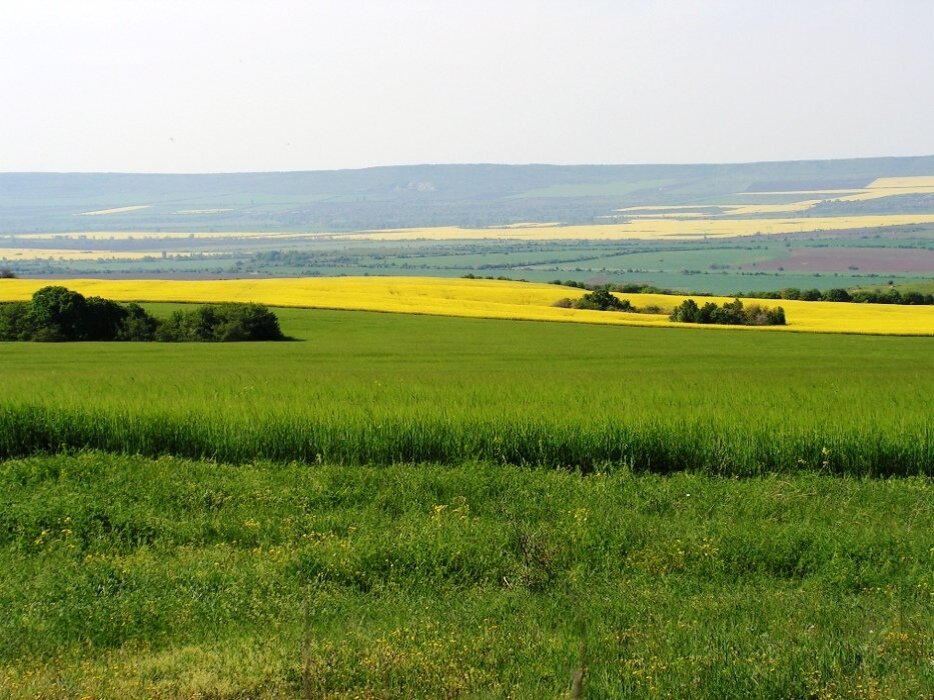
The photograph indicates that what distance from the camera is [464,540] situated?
31.5 ft

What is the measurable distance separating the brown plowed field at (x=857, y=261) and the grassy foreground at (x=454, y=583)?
383ft

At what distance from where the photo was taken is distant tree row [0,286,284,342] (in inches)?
1746

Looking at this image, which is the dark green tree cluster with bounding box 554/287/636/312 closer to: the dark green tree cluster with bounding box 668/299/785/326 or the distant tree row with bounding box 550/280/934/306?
the distant tree row with bounding box 550/280/934/306

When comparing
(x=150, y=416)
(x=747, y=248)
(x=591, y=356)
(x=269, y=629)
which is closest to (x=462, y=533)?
(x=269, y=629)

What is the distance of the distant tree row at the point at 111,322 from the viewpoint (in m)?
44.3

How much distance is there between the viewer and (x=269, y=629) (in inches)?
308

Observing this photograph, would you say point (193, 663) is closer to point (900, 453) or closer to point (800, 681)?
point (800, 681)

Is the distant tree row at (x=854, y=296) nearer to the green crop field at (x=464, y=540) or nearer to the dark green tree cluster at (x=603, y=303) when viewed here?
the dark green tree cluster at (x=603, y=303)

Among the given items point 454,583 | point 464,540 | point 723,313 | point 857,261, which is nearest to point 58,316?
point 723,313

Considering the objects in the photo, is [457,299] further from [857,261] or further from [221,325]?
[857,261]

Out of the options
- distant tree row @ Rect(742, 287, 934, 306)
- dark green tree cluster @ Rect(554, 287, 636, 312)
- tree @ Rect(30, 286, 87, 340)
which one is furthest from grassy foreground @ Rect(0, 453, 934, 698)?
distant tree row @ Rect(742, 287, 934, 306)

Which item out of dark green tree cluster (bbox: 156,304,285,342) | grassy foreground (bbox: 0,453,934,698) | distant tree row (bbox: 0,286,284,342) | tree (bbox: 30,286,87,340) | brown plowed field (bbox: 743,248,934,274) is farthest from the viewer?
brown plowed field (bbox: 743,248,934,274)

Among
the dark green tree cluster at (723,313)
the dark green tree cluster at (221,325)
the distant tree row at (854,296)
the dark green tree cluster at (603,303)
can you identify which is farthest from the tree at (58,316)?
the distant tree row at (854,296)

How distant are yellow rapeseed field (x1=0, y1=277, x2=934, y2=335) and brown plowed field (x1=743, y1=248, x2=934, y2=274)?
196ft
